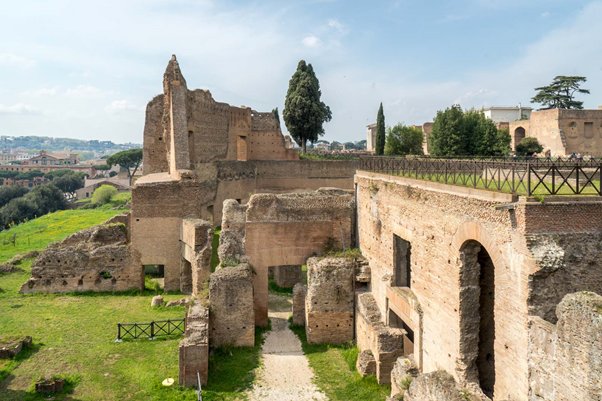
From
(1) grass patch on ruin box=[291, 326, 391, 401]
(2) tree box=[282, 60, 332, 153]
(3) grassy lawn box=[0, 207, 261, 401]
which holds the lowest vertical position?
(1) grass patch on ruin box=[291, 326, 391, 401]

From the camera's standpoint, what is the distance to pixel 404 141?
3675 cm

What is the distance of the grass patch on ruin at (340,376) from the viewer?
37.0 ft

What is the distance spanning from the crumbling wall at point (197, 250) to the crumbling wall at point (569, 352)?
11915 mm

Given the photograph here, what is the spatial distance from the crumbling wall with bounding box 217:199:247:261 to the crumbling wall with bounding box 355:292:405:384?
485 cm

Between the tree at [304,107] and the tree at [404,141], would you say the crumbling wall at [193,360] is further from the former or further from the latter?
the tree at [404,141]

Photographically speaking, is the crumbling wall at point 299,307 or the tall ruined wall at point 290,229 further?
the tall ruined wall at point 290,229

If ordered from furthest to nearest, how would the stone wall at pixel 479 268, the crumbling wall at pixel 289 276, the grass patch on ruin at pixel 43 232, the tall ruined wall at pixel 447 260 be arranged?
the grass patch on ruin at pixel 43 232
the crumbling wall at pixel 289 276
the tall ruined wall at pixel 447 260
the stone wall at pixel 479 268

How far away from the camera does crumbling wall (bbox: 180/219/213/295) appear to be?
1736cm

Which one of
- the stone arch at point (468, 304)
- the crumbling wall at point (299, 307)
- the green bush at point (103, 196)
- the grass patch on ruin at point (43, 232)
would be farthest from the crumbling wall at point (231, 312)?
the green bush at point (103, 196)

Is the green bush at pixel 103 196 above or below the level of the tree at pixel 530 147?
below

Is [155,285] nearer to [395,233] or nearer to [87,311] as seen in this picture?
[87,311]

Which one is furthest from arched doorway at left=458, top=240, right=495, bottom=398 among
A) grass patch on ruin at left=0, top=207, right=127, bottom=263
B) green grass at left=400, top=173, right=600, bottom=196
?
grass patch on ruin at left=0, top=207, right=127, bottom=263

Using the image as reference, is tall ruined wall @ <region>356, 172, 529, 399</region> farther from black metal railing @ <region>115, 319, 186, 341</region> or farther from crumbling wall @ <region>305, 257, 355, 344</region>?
black metal railing @ <region>115, 319, 186, 341</region>

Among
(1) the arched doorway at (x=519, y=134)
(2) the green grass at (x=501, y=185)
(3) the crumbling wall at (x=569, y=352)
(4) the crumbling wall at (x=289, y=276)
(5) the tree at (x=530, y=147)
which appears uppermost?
(1) the arched doorway at (x=519, y=134)
